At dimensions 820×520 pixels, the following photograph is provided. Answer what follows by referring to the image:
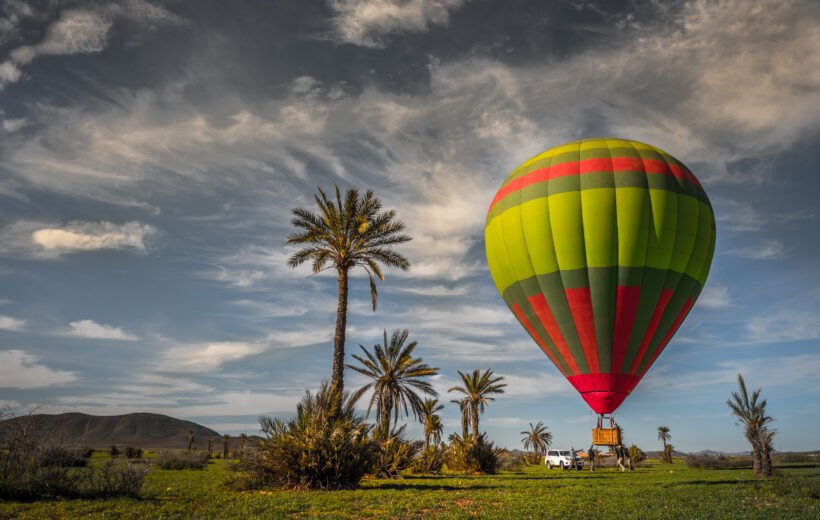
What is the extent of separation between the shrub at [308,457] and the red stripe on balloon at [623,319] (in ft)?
38.6

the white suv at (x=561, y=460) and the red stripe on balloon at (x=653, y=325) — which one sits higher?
the red stripe on balloon at (x=653, y=325)

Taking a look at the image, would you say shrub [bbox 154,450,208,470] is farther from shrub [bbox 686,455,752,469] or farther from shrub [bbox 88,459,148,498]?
shrub [bbox 686,455,752,469]

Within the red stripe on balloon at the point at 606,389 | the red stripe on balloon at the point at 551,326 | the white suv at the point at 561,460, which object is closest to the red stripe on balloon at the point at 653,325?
the red stripe on balloon at the point at 606,389

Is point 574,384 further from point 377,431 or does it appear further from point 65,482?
point 65,482

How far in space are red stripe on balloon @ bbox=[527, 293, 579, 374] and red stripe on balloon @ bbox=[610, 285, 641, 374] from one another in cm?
188

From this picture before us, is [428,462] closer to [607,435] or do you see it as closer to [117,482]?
[607,435]

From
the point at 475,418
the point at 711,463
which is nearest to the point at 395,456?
the point at 475,418

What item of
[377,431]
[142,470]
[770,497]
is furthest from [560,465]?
[142,470]

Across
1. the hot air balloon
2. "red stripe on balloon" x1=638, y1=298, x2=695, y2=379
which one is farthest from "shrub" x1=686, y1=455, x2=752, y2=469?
the hot air balloon

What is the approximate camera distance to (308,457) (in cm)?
1945

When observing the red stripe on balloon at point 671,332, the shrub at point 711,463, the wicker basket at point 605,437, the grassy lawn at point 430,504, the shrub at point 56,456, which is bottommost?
the shrub at point 711,463

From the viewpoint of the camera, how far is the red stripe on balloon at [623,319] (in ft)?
80.1

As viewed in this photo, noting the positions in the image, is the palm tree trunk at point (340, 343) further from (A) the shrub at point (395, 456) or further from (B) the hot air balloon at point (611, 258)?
(B) the hot air balloon at point (611, 258)

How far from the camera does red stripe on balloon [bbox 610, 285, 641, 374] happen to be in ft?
80.1
